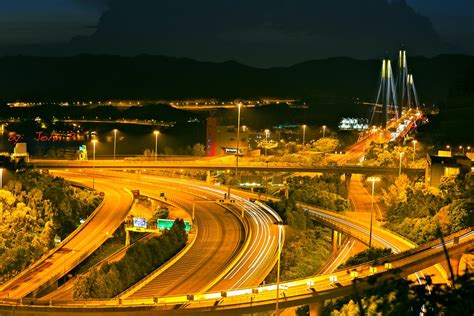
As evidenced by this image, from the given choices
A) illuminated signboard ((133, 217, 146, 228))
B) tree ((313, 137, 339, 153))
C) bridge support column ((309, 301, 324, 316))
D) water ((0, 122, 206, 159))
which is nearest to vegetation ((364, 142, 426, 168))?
tree ((313, 137, 339, 153))

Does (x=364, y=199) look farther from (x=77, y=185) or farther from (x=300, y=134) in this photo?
(x=300, y=134)

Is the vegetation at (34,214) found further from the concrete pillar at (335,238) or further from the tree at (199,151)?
the tree at (199,151)

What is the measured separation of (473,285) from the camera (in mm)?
5246

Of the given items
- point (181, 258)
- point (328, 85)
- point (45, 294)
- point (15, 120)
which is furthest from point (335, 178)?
point (328, 85)

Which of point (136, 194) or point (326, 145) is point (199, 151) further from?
point (136, 194)

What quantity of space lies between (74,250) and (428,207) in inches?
528

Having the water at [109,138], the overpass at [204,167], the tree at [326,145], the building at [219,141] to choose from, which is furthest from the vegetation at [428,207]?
the water at [109,138]

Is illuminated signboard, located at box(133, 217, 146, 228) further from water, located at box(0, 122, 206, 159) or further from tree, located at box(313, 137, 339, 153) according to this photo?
water, located at box(0, 122, 206, 159)

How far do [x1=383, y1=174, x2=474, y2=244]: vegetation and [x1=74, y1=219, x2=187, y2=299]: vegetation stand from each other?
8.02 m

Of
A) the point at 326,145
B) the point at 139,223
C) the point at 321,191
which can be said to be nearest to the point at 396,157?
the point at 321,191

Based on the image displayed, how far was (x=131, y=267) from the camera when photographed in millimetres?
18719

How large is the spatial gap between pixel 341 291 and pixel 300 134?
53096mm

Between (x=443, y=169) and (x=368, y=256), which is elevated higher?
(x=443, y=169)

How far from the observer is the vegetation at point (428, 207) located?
23719 millimetres
